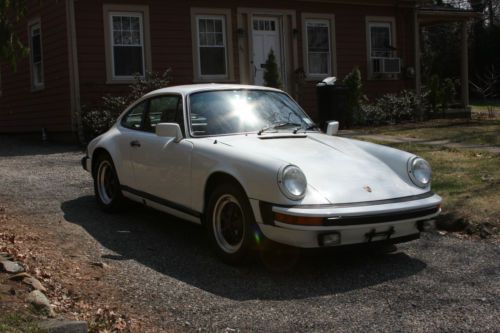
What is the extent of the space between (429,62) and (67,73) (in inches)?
1098

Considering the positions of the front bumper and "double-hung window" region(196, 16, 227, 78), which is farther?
"double-hung window" region(196, 16, 227, 78)

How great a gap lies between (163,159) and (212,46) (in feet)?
33.5

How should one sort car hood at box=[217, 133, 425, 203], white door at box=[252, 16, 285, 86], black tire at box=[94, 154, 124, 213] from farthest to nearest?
white door at box=[252, 16, 285, 86], black tire at box=[94, 154, 124, 213], car hood at box=[217, 133, 425, 203]

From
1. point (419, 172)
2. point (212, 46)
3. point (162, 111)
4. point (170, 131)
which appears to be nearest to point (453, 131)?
point (212, 46)

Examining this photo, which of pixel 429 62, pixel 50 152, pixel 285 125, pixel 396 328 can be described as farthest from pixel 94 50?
pixel 429 62

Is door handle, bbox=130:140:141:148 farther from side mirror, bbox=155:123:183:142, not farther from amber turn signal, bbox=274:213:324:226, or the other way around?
amber turn signal, bbox=274:213:324:226

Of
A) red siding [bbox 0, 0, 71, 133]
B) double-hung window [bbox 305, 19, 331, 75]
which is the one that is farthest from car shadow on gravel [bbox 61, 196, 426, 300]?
double-hung window [bbox 305, 19, 331, 75]

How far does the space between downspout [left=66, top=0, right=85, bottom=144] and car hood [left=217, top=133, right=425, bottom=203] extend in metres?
8.96

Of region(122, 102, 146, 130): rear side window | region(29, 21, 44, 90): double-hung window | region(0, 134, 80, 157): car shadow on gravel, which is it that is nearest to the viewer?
region(122, 102, 146, 130): rear side window

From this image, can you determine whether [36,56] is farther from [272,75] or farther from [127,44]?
[272,75]

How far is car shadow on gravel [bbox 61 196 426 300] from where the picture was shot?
4.64m

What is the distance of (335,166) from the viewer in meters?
5.11

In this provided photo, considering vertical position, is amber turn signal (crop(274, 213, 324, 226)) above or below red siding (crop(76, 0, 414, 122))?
below

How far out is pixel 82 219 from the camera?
6.75 metres
